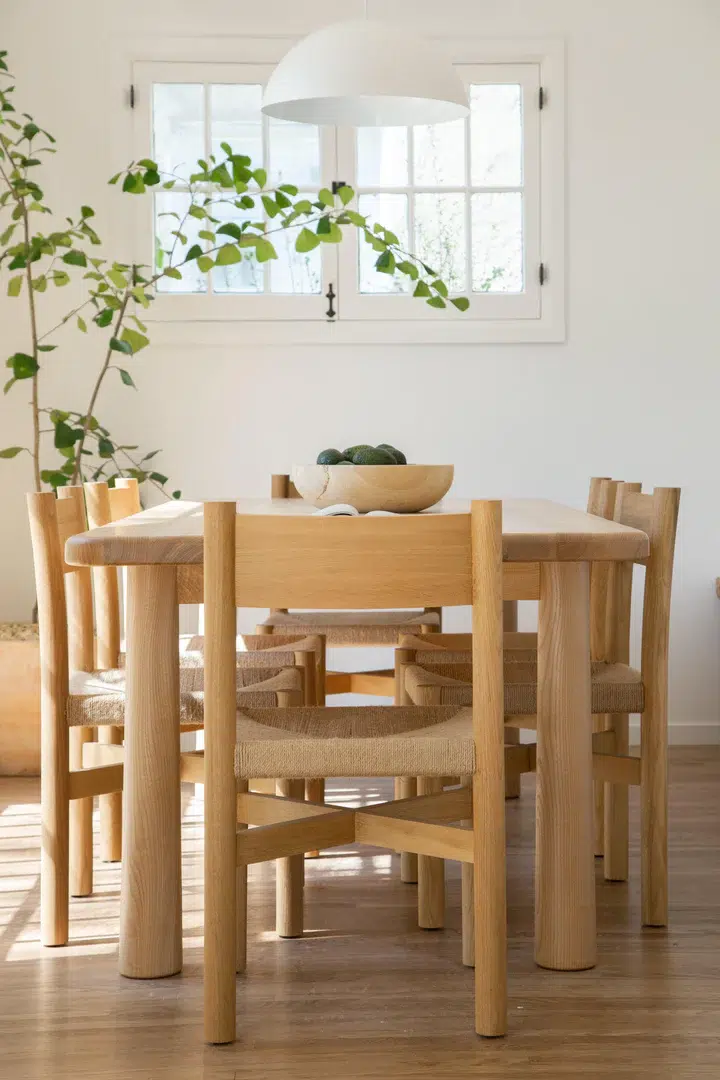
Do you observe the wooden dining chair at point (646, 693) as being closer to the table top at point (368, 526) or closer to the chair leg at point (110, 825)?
the table top at point (368, 526)

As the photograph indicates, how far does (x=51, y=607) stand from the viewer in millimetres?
2486

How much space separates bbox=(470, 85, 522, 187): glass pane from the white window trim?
0.09 meters

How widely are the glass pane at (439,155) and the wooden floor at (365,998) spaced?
8.42ft

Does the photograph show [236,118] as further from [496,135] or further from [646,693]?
[646,693]

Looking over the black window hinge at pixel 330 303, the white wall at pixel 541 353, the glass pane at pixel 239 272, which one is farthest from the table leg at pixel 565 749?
the glass pane at pixel 239 272

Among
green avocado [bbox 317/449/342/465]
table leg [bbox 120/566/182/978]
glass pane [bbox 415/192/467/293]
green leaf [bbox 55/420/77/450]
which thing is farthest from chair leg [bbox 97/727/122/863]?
glass pane [bbox 415/192/467/293]

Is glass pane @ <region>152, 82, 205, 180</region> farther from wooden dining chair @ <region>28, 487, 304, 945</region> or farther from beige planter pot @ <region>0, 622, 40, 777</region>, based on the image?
wooden dining chair @ <region>28, 487, 304, 945</region>

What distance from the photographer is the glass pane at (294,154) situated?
4.49 m

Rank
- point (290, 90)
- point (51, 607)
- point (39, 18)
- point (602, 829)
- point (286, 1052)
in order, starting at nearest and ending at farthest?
point (286, 1052), point (51, 607), point (290, 90), point (602, 829), point (39, 18)

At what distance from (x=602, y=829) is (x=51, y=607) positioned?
4.82 ft

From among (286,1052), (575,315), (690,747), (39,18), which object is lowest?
(690,747)

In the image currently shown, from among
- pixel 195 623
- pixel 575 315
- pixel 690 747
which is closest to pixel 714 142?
pixel 575 315

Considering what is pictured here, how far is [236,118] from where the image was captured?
176 inches

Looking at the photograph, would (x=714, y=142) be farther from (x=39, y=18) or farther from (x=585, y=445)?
(x=39, y=18)
